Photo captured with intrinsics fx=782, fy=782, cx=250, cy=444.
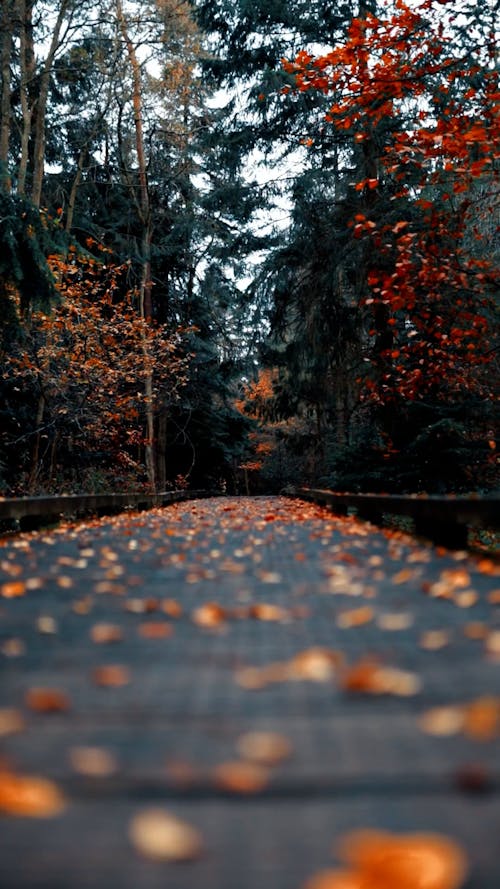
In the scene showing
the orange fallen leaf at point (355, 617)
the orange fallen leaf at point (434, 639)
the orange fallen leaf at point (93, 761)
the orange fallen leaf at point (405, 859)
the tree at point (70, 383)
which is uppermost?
the tree at point (70, 383)

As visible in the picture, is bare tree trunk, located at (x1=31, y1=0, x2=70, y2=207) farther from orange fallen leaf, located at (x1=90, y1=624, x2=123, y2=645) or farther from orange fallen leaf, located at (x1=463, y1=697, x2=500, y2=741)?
orange fallen leaf, located at (x1=463, y1=697, x2=500, y2=741)

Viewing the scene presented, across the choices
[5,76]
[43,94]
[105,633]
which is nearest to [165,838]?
[105,633]

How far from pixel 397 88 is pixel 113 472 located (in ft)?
45.2

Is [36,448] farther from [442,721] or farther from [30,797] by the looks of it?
[30,797]

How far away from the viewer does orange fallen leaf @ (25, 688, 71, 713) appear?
2.68m

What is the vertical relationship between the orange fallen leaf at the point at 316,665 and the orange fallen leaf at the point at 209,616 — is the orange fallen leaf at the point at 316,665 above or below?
above

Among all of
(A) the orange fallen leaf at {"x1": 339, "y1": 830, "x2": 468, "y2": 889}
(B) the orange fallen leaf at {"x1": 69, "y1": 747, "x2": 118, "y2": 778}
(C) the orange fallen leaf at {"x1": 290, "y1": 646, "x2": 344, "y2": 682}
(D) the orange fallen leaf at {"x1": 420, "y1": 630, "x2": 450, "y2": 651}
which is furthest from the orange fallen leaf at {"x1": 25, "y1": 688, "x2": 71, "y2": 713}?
(D) the orange fallen leaf at {"x1": 420, "y1": 630, "x2": 450, "y2": 651}

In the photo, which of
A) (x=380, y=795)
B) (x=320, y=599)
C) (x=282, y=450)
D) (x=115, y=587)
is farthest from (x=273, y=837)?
(x=282, y=450)

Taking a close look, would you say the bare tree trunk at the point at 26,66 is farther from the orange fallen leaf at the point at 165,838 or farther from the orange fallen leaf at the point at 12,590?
the orange fallen leaf at the point at 165,838

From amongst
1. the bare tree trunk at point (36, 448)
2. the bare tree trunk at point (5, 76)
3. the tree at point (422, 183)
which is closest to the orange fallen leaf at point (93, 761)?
the tree at point (422, 183)

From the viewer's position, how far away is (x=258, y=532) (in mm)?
10344

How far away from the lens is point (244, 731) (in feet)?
7.86

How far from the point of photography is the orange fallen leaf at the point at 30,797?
1862mm

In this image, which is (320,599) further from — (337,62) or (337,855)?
(337,62)
